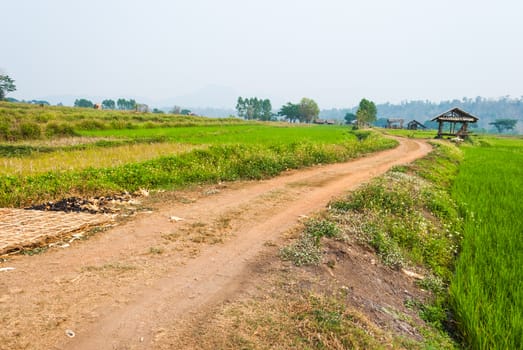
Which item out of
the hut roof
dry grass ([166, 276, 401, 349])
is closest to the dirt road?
dry grass ([166, 276, 401, 349])

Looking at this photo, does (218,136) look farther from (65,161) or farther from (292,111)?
(292,111)

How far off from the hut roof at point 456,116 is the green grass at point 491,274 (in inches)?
1022

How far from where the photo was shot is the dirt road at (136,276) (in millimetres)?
3023

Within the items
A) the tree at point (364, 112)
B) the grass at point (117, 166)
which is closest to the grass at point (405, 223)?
the grass at point (117, 166)

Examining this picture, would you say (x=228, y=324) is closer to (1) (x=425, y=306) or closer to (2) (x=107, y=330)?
(2) (x=107, y=330)

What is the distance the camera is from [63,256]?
4492 millimetres

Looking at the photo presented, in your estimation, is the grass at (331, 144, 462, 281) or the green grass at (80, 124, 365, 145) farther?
the green grass at (80, 124, 365, 145)

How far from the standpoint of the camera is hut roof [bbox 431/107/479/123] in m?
32.1

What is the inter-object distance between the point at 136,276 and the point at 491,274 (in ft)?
15.9

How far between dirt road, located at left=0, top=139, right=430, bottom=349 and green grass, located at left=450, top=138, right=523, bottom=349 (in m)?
2.68

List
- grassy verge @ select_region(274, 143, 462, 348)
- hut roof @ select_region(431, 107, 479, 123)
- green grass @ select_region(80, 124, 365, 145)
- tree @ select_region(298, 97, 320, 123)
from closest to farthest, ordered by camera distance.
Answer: grassy verge @ select_region(274, 143, 462, 348), green grass @ select_region(80, 124, 365, 145), hut roof @ select_region(431, 107, 479, 123), tree @ select_region(298, 97, 320, 123)

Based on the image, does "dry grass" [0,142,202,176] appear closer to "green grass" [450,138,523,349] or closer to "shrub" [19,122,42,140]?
"shrub" [19,122,42,140]

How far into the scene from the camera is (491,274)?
4.88 meters

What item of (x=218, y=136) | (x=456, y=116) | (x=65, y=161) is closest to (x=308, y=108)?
(x=456, y=116)
